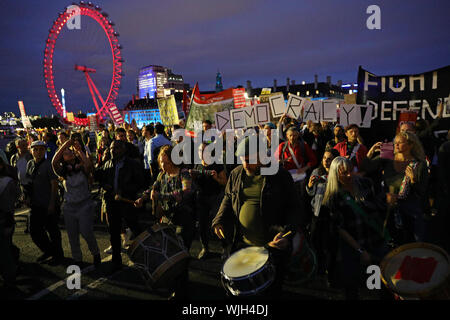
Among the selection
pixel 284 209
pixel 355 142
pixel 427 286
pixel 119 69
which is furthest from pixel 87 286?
pixel 119 69

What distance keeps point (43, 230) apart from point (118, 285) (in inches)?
71.2

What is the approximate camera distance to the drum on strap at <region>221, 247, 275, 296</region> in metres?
2.52

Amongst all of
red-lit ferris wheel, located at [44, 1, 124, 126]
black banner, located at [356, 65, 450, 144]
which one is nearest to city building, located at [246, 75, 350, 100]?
red-lit ferris wheel, located at [44, 1, 124, 126]

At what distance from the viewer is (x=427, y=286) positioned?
2271mm

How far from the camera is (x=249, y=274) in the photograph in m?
2.50

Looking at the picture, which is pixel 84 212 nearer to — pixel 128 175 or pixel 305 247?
pixel 128 175

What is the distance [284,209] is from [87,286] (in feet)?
9.61

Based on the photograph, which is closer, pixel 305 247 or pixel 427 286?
pixel 427 286

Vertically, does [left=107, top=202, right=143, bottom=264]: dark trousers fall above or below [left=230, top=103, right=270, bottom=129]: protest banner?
below

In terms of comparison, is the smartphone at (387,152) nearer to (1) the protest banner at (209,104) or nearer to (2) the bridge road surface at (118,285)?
(2) the bridge road surface at (118,285)

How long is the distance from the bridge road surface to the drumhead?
0.88m

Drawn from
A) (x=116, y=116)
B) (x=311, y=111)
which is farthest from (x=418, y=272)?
(x=116, y=116)

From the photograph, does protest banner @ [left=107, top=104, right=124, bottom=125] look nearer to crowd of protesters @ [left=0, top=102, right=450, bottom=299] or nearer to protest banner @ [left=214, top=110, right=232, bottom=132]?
protest banner @ [left=214, top=110, right=232, bottom=132]

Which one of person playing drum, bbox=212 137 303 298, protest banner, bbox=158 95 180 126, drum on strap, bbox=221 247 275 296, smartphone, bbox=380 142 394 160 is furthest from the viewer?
protest banner, bbox=158 95 180 126
